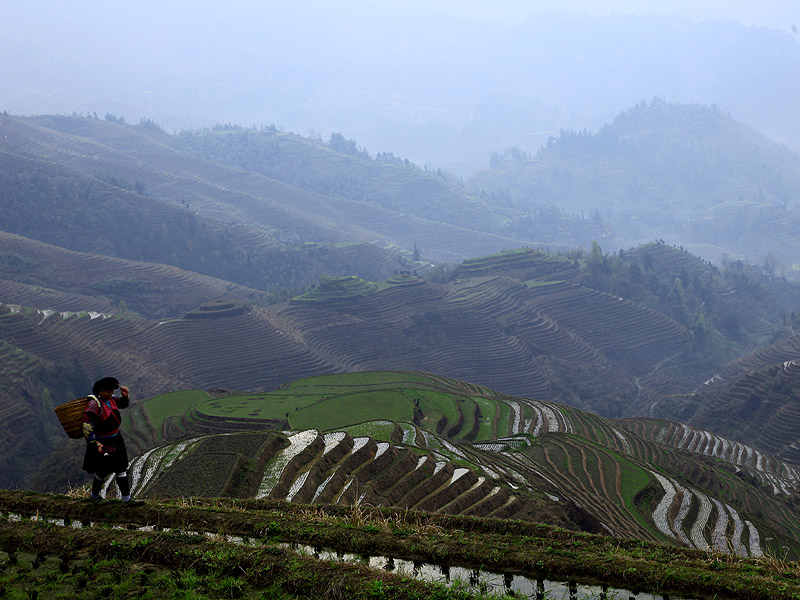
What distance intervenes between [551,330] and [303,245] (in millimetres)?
51905

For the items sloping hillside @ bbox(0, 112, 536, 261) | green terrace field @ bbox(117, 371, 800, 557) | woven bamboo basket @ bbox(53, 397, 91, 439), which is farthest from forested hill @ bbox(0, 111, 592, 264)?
woven bamboo basket @ bbox(53, 397, 91, 439)

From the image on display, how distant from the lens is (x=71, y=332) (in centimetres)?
5984

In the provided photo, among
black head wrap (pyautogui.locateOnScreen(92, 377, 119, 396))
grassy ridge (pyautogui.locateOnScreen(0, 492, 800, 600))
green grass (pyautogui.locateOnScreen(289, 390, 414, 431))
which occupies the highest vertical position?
black head wrap (pyautogui.locateOnScreen(92, 377, 119, 396))

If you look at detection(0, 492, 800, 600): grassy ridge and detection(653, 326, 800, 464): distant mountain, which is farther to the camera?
detection(653, 326, 800, 464): distant mountain

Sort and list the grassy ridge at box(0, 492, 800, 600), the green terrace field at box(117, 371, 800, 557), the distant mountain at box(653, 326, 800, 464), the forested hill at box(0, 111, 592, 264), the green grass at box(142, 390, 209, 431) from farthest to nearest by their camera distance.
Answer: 1. the forested hill at box(0, 111, 592, 264)
2. the distant mountain at box(653, 326, 800, 464)
3. the green grass at box(142, 390, 209, 431)
4. the green terrace field at box(117, 371, 800, 557)
5. the grassy ridge at box(0, 492, 800, 600)

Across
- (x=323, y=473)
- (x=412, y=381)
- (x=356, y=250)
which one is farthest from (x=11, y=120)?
(x=323, y=473)

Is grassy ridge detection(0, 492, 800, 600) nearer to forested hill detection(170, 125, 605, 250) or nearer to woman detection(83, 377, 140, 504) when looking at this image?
woman detection(83, 377, 140, 504)

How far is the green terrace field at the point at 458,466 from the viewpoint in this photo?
15.4 m

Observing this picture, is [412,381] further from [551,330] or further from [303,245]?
[303,245]

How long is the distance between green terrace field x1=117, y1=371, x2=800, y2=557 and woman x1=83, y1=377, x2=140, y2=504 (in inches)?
241

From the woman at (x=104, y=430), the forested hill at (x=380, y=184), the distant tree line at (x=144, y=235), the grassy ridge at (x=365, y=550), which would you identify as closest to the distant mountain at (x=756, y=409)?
the grassy ridge at (x=365, y=550)

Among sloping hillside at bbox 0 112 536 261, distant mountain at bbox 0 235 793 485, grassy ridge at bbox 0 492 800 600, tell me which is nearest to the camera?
grassy ridge at bbox 0 492 800 600

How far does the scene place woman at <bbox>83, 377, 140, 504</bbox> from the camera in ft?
26.1

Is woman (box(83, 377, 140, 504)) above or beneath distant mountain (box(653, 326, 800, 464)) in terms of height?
above
